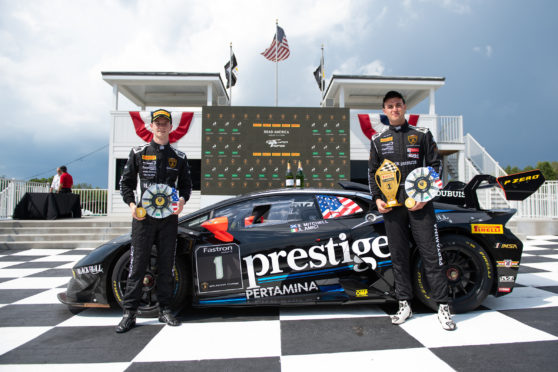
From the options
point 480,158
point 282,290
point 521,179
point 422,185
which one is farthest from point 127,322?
point 480,158

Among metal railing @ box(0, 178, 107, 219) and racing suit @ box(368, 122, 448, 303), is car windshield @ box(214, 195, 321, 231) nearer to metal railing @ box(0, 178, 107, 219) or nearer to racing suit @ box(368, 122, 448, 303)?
racing suit @ box(368, 122, 448, 303)

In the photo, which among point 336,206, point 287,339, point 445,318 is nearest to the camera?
point 287,339

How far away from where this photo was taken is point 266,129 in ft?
33.3

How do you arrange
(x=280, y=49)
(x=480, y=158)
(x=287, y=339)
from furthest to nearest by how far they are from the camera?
(x=280, y=49) < (x=480, y=158) < (x=287, y=339)

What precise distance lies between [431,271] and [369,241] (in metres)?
0.46

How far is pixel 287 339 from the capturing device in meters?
1.98

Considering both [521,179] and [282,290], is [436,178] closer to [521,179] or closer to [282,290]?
[521,179]

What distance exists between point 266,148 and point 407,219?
813 centimetres

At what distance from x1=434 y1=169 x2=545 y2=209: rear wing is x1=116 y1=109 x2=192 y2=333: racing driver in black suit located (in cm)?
228

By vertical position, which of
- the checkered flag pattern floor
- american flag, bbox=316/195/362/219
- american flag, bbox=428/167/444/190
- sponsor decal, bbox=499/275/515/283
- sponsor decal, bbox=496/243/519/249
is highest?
american flag, bbox=428/167/444/190

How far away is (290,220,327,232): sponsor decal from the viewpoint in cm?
240

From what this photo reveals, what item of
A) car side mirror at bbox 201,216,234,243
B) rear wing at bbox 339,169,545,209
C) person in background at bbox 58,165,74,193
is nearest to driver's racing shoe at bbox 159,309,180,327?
car side mirror at bbox 201,216,234,243

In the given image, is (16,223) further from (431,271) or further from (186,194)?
(431,271)

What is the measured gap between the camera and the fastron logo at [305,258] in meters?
2.33
